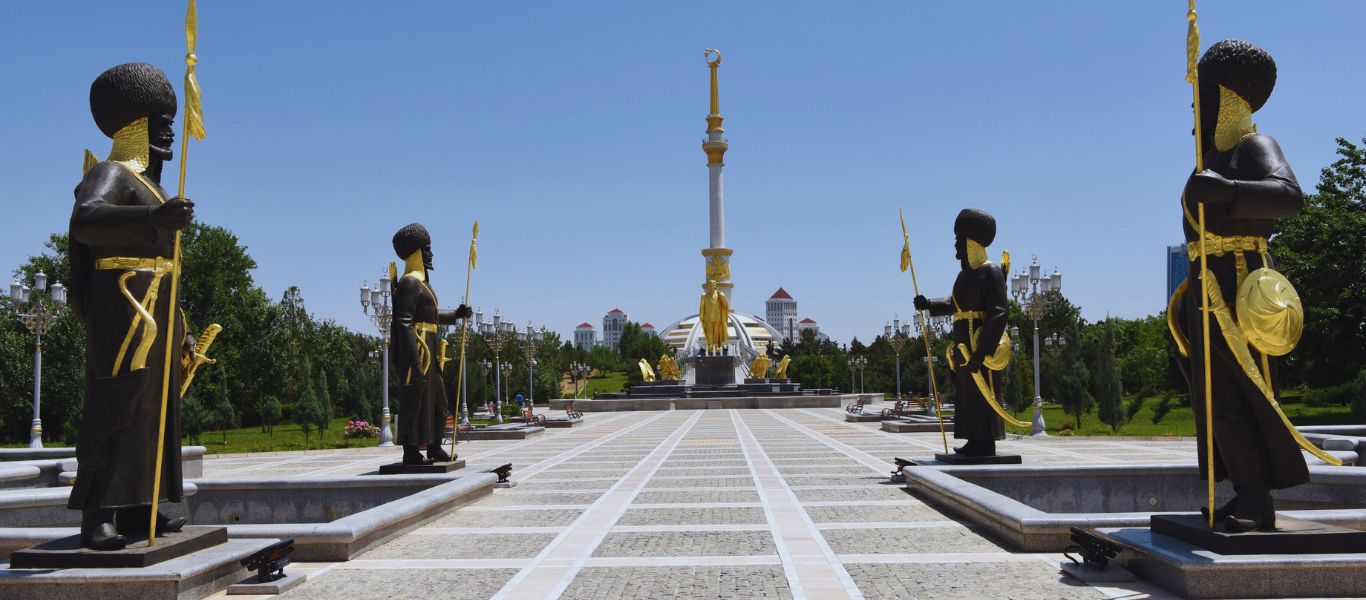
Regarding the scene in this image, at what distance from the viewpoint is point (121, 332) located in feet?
19.8

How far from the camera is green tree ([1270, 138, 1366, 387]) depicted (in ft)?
93.3

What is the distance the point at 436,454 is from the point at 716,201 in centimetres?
5576

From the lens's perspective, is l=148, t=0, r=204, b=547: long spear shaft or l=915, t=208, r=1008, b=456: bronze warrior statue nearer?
l=148, t=0, r=204, b=547: long spear shaft

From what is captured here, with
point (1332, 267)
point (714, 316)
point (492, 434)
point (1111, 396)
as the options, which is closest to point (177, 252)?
point (492, 434)

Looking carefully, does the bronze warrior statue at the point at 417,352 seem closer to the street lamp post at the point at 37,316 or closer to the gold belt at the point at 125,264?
the gold belt at the point at 125,264

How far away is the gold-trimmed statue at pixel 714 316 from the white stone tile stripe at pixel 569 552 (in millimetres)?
47348

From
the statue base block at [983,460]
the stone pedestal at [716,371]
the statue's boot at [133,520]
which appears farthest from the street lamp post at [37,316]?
the stone pedestal at [716,371]

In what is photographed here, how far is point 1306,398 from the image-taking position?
43844 mm

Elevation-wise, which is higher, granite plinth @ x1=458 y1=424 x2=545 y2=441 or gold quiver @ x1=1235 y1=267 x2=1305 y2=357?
gold quiver @ x1=1235 y1=267 x2=1305 y2=357

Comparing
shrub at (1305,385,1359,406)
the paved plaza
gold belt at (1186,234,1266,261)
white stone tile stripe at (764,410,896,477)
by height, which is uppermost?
gold belt at (1186,234,1266,261)

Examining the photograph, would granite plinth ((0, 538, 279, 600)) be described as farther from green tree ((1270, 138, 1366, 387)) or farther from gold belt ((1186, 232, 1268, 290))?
green tree ((1270, 138, 1366, 387))

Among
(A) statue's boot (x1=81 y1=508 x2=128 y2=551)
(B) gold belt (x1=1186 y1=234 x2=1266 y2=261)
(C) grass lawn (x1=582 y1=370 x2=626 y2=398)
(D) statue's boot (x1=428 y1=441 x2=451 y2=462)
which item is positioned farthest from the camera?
(C) grass lawn (x1=582 y1=370 x2=626 y2=398)

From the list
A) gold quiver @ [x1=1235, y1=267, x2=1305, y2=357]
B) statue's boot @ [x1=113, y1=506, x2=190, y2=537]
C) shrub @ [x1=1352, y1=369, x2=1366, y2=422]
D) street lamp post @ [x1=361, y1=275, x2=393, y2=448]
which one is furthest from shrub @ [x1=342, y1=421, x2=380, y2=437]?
shrub @ [x1=1352, y1=369, x2=1366, y2=422]

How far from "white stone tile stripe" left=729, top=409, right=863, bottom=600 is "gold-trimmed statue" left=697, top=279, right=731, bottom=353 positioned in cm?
4741
